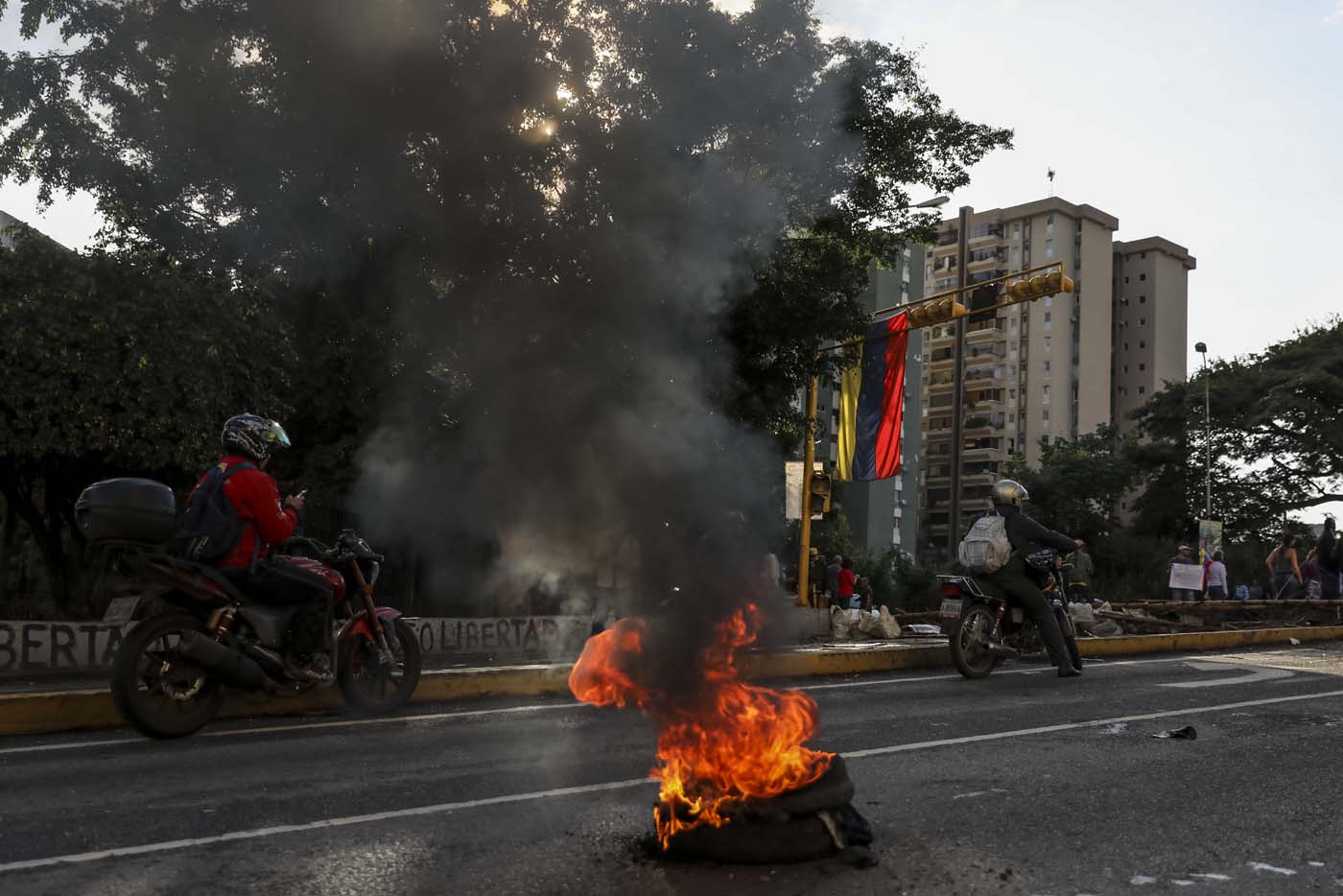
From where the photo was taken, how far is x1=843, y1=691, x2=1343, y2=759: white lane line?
22.5 ft

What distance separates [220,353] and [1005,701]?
32.9 ft

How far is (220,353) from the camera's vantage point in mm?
14516

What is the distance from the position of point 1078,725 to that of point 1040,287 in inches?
368

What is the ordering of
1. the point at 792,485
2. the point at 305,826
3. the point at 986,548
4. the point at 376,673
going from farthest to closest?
1. the point at 792,485
2. the point at 986,548
3. the point at 376,673
4. the point at 305,826

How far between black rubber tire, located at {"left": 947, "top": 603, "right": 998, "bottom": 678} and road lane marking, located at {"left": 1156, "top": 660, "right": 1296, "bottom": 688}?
1527mm

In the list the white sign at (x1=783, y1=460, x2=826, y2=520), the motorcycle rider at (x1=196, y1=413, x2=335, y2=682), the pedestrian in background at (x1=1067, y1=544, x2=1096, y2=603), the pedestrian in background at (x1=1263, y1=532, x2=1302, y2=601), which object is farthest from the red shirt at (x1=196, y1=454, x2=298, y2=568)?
the pedestrian in background at (x1=1263, y1=532, x2=1302, y2=601)

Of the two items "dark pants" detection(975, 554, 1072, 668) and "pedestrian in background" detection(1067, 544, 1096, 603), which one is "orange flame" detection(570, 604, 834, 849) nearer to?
"dark pants" detection(975, 554, 1072, 668)

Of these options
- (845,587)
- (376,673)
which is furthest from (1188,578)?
(376,673)

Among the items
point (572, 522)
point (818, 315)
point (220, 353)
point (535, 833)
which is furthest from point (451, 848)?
point (818, 315)

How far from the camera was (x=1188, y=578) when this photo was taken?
2148cm

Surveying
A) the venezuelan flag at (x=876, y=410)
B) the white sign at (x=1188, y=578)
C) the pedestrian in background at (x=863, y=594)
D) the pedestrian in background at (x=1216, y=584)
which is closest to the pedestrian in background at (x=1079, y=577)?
the white sign at (x=1188, y=578)

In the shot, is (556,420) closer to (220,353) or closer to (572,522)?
(572,522)

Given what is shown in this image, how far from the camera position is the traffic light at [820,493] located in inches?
693

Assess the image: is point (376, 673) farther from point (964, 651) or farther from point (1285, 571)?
point (1285, 571)
